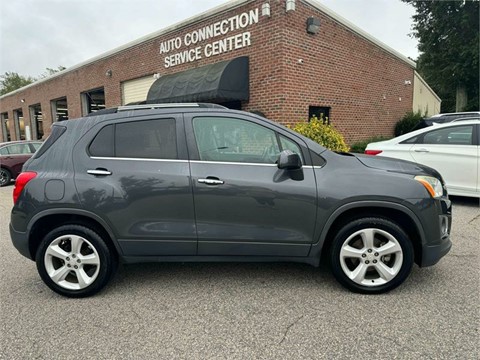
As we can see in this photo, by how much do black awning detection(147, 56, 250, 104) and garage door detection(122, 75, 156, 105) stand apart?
10.1 ft

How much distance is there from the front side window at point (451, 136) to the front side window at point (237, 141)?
4.71 metres

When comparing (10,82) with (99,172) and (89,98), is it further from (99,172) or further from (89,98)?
(99,172)

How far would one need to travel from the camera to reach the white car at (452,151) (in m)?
6.16

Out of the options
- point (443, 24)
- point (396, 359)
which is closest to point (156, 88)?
point (396, 359)

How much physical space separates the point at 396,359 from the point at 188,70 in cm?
1038

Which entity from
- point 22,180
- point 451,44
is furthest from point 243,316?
point 451,44

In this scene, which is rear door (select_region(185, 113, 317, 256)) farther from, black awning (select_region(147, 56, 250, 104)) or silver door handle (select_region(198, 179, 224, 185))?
black awning (select_region(147, 56, 250, 104))

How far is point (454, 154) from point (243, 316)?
17.9ft

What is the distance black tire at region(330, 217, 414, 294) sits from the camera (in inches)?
121

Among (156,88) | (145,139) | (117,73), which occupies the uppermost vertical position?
(117,73)

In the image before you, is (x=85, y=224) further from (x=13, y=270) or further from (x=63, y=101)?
(x=63, y=101)

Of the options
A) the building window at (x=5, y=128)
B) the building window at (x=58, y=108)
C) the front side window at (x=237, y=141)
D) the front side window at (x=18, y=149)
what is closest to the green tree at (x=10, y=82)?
the building window at (x=5, y=128)

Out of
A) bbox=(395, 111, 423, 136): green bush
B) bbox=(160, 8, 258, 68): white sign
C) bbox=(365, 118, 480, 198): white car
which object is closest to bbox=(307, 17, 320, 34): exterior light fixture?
bbox=(160, 8, 258, 68): white sign

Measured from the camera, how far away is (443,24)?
19406 millimetres
